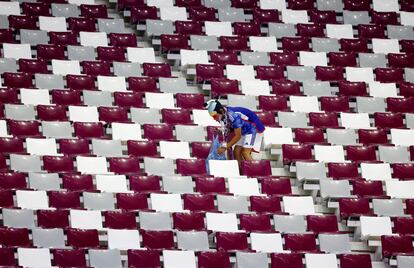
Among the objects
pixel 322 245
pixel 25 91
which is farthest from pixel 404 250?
pixel 25 91

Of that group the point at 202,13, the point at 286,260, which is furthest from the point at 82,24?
the point at 286,260

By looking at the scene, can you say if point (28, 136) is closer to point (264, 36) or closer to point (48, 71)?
point (48, 71)

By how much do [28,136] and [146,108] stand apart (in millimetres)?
1407

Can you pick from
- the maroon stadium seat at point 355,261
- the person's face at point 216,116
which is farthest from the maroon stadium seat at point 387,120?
the maroon stadium seat at point 355,261

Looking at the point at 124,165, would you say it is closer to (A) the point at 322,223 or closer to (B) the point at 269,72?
(A) the point at 322,223

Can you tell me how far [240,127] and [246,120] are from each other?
0.56 feet

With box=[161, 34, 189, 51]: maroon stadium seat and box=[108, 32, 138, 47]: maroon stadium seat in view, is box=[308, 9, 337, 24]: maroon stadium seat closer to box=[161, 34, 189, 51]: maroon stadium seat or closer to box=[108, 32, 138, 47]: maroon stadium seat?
box=[161, 34, 189, 51]: maroon stadium seat

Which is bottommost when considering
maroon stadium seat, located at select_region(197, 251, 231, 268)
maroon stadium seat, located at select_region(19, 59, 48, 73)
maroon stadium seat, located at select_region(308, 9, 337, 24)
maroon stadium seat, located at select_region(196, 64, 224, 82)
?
maroon stadium seat, located at select_region(197, 251, 231, 268)

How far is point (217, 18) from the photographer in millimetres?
15562

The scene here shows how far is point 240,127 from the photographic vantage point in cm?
1237

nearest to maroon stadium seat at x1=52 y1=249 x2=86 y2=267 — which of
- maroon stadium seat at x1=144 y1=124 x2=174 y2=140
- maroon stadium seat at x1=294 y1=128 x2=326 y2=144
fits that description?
maroon stadium seat at x1=144 y1=124 x2=174 y2=140

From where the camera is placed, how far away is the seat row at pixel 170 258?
415 inches

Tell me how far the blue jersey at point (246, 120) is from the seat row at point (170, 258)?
1.80 metres

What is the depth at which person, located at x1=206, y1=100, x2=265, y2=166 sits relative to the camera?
12.3m
